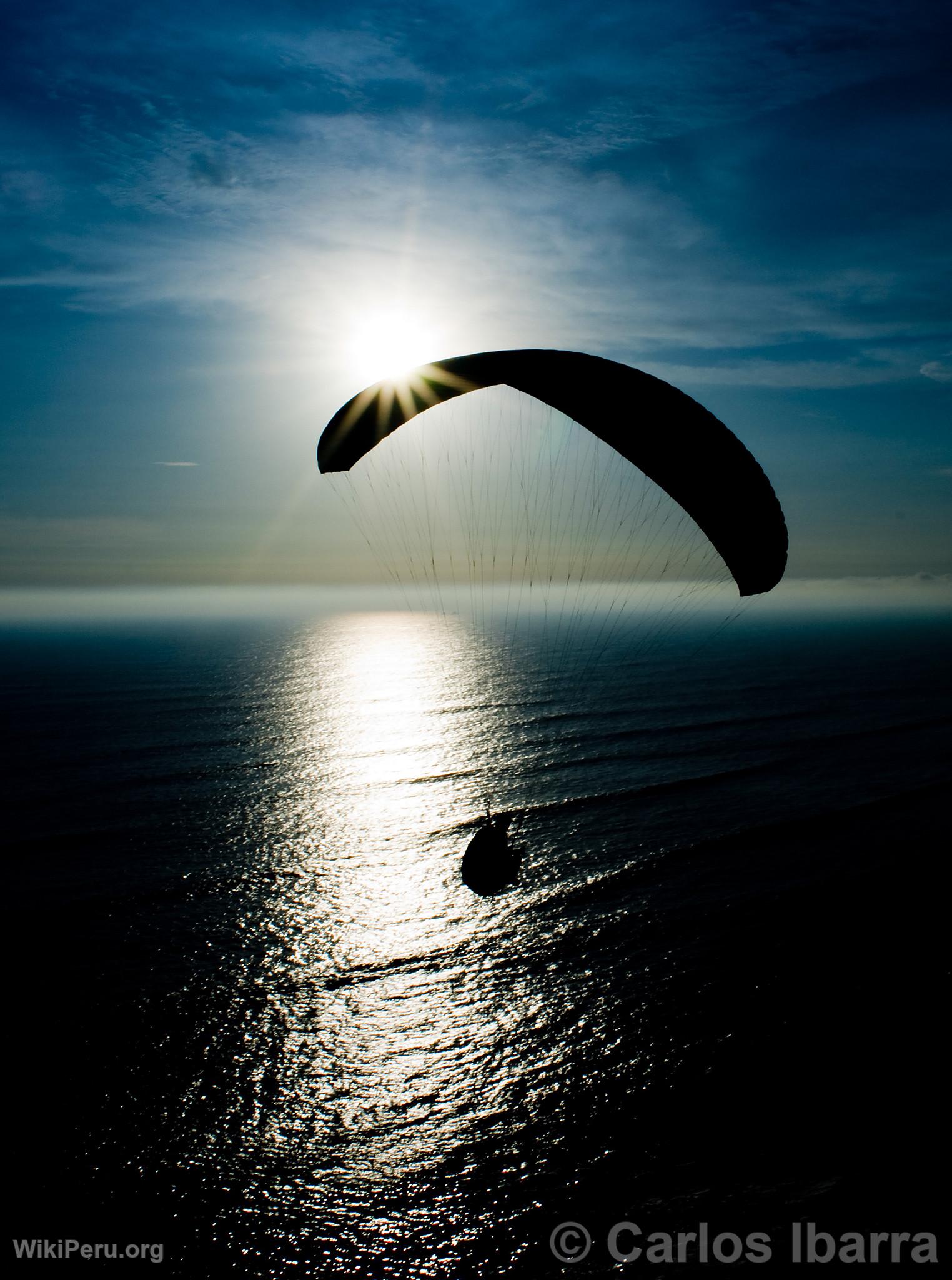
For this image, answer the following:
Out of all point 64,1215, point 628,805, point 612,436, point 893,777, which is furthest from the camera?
point 893,777

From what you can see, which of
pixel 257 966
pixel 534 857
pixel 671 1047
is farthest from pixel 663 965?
pixel 257 966

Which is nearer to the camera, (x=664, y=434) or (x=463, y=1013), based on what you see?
(x=664, y=434)

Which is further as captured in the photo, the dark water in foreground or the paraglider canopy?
the dark water in foreground

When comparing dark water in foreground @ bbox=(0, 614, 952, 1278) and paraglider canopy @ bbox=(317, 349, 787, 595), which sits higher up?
paraglider canopy @ bbox=(317, 349, 787, 595)

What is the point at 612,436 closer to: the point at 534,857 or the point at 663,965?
the point at 663,965
